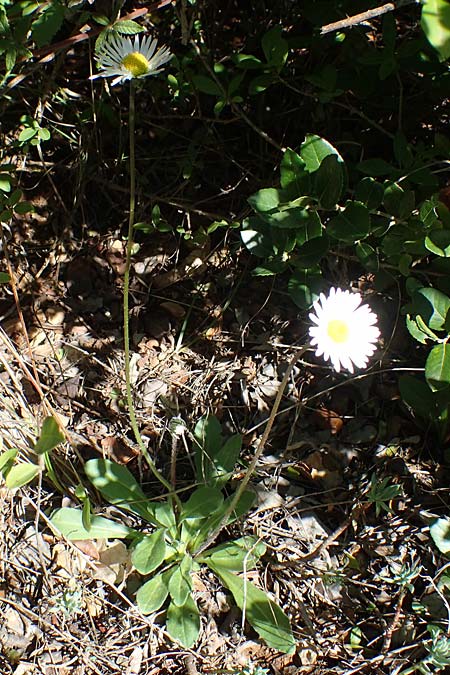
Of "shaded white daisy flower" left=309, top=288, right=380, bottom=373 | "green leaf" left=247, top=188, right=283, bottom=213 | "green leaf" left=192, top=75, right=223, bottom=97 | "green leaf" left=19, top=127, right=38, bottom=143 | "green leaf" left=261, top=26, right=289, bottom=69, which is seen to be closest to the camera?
"shaded white daisy flower" left=309, top=288, right=380, bottom=373

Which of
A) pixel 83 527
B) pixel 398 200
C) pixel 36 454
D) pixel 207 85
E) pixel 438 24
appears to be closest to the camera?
pixel 438 24

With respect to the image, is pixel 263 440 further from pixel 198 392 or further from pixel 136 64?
pixel 136 64

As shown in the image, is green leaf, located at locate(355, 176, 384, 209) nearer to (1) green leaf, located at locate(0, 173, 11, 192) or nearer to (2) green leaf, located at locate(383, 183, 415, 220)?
(2) green leaf, located at locate(383, 183, 415, 220)

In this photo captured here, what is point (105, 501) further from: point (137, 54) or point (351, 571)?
point (137, 54)

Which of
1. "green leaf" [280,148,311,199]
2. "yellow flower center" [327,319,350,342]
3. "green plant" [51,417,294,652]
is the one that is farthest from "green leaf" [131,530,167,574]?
"green leaf" [280,148,311,199]

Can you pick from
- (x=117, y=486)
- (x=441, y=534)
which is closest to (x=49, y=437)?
(x=117, y=486)

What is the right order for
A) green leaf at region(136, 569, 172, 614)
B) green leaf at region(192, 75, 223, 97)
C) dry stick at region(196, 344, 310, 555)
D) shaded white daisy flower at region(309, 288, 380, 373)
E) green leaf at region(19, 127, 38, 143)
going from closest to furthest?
1. dry stick at region(196, 344, 310, 555)
2. shaded white daisy flower at region(309, 288, 380, 373)
3. green leaf at region(136, 569, 172, 614)
4. green leaf at region(192, 75, 223, 97)
5. green leaf at region(19, 127, 38, 143)

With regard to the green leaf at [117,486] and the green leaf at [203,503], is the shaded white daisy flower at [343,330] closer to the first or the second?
the green leaf at [203,503]
